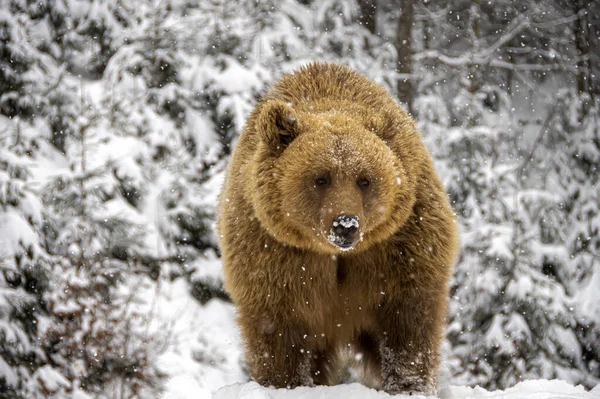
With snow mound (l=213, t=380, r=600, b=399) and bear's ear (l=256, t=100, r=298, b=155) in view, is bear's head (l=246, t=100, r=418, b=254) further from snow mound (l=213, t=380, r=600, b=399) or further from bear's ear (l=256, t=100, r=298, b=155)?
snow mound (l=213, t=380, r=600, b=399)

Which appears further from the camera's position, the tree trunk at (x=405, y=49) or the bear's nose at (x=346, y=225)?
the tree trunk at (x=405, y=49)

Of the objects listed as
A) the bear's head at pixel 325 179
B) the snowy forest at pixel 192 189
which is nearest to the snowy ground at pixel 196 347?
the snowy forest at pixel 192 189

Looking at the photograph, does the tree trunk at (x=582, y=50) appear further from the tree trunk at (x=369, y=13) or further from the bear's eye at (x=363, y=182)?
the bear's eye at (x=363, y=182)

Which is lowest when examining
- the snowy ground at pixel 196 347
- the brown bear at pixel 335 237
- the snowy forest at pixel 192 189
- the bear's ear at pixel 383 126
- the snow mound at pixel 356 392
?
the snowy ground at pixel 196 347

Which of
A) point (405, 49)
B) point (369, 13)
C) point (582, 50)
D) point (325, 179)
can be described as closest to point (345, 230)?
point (325, 179)

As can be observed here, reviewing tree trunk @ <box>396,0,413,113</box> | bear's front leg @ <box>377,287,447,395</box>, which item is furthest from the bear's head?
tree trunk @ <box>396,0,413,113</box>

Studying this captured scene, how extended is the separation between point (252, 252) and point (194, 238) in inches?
240

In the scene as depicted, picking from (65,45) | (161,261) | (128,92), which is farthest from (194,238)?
(65,45)

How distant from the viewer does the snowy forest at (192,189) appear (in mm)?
6805

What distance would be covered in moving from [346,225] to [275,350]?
1022 millimetres

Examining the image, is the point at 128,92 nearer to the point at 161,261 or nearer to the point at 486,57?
the point at 161,261

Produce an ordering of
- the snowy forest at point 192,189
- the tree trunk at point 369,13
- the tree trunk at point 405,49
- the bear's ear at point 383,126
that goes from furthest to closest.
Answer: the tree trunk at point 369,13
the tree trunk at point 405,49
the snowy forest at point 192,189
the bear's ear at point 383,126

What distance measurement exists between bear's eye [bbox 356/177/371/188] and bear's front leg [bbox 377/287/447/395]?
2.22ft

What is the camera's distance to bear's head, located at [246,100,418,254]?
10.8 feet
